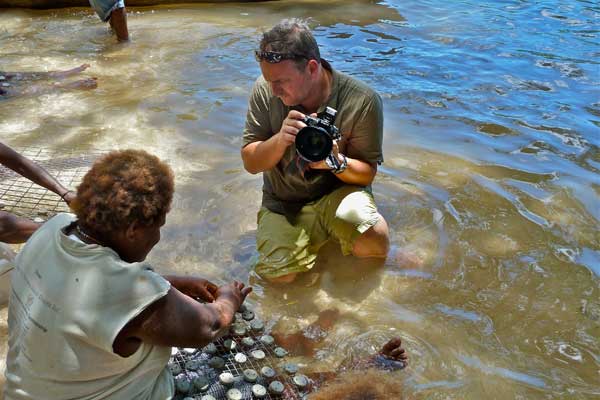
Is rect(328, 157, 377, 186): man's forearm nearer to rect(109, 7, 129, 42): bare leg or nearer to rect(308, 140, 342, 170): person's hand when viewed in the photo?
rect(308, 140, 342, 170): person's hand

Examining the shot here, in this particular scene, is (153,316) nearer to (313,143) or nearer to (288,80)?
(313,143)

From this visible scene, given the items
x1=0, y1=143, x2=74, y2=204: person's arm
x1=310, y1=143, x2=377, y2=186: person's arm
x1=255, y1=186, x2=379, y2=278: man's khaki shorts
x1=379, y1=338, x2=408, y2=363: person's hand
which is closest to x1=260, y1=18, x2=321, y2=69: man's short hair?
x1=310, y1=143, x2=377, y2=186: person's arm

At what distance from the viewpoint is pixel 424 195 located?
12.7 feet

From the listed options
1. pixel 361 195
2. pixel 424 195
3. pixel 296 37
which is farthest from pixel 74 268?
pixel 424 195

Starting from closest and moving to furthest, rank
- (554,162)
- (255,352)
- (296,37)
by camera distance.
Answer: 1. (255,352)
2. (296,37)
3. (554,162)

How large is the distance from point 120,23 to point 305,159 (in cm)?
471

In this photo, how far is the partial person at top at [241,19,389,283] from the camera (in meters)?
2.65

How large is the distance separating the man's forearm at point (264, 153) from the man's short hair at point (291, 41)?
0.38 m

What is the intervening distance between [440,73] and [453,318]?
12.7ft

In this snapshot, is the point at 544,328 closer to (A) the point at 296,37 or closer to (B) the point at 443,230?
(B) the point at 443,230

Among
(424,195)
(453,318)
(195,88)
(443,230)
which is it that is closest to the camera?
(453,318)

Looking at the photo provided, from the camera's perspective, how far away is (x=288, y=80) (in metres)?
2.66

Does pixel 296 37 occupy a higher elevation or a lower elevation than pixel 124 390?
higher

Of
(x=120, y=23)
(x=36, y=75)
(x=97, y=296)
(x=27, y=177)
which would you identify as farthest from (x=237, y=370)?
(x=120, y=23)
